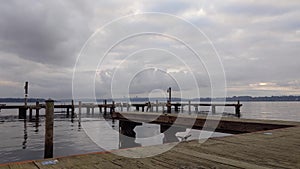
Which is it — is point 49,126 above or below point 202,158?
above

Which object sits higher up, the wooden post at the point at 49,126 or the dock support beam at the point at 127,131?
the wooden post at the point at 49,126

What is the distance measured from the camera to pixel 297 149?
566 centimetres

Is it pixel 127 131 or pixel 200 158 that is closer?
pixel 200 158

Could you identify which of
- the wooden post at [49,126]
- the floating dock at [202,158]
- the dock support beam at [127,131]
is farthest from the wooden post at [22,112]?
the floating dock at [202,158]

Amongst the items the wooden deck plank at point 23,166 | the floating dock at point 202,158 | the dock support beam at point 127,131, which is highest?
the wooden deck plank at point 23,166

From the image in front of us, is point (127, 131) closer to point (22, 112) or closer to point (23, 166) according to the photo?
point (23, 166)

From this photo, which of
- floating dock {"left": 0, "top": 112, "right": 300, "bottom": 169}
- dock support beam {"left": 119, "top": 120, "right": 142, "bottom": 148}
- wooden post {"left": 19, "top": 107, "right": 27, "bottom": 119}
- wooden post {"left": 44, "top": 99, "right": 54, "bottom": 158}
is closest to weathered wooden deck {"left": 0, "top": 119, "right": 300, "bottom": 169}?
floating dock {"left": 0, "top": 112, "right": 300, "bottom": 169}

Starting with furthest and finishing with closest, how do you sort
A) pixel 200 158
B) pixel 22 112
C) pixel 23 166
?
pixel 22 112
pixel 200 158
pixel 23 166

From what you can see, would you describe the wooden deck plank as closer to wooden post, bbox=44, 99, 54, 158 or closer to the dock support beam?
wooden post, bbox=44, 99, 54, 158

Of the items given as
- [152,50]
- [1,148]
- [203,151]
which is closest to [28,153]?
[1,148]

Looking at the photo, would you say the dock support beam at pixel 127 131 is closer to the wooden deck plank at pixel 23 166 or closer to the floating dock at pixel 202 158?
the floating dock at pixel 202 158

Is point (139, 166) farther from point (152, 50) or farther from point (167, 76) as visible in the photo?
point (167, 76)

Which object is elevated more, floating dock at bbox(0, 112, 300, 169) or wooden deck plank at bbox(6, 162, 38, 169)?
wooden deck plank at bbox(6, 162, 38, 169)

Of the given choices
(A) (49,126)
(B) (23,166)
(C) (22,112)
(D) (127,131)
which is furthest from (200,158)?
(C) (22,112)
